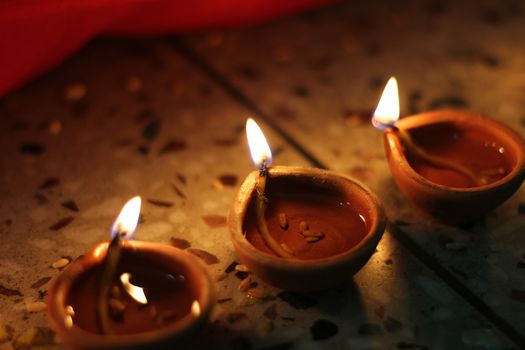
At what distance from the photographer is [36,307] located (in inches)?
42.1

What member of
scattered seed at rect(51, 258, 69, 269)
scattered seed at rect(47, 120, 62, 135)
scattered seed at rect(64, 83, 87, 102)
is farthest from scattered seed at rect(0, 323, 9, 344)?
scattered seed at rect(64, 83, 87, 102)

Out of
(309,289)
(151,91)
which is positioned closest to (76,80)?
(151,91)

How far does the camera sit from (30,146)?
139 cm

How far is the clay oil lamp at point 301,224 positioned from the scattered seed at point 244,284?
0.24ft

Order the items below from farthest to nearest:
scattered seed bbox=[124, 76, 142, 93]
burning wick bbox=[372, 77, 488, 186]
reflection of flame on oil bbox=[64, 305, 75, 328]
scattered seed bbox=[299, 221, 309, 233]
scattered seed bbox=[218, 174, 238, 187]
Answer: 1. scattered seed bbox=[124, 76, 142, 93]
2. scattered seed bbox=[218, 174, 238, 187]
3. burning wick bbox=[372, 77, 488, 186]
4. scattered seed bbox=[299, 221, 309, 233]
5. reflection of flame on oil bbox=[64, 305, 75, 328]

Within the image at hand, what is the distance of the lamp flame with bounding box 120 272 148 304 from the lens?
1.00 m

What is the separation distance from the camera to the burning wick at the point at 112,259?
3.12 feet

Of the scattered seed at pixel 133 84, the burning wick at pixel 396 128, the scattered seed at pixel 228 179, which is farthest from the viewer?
the scattered seed at pixel 133 84

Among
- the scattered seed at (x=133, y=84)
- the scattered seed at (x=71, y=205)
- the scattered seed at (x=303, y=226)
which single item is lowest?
the scattered seed at (x=71, y=205)

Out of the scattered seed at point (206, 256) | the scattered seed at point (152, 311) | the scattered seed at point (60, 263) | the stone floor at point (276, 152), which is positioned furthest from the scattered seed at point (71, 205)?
the scattered seed at point (152, 311)

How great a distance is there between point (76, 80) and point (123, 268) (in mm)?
658

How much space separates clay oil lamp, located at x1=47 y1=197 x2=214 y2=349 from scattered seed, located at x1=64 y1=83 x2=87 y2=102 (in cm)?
54

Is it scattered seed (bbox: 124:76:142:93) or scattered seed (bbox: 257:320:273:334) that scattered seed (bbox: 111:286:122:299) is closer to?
scattered seed (bbox: 257:320:273:334)

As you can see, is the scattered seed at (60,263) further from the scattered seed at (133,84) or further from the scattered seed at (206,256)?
the scattered seed at (133,84)
